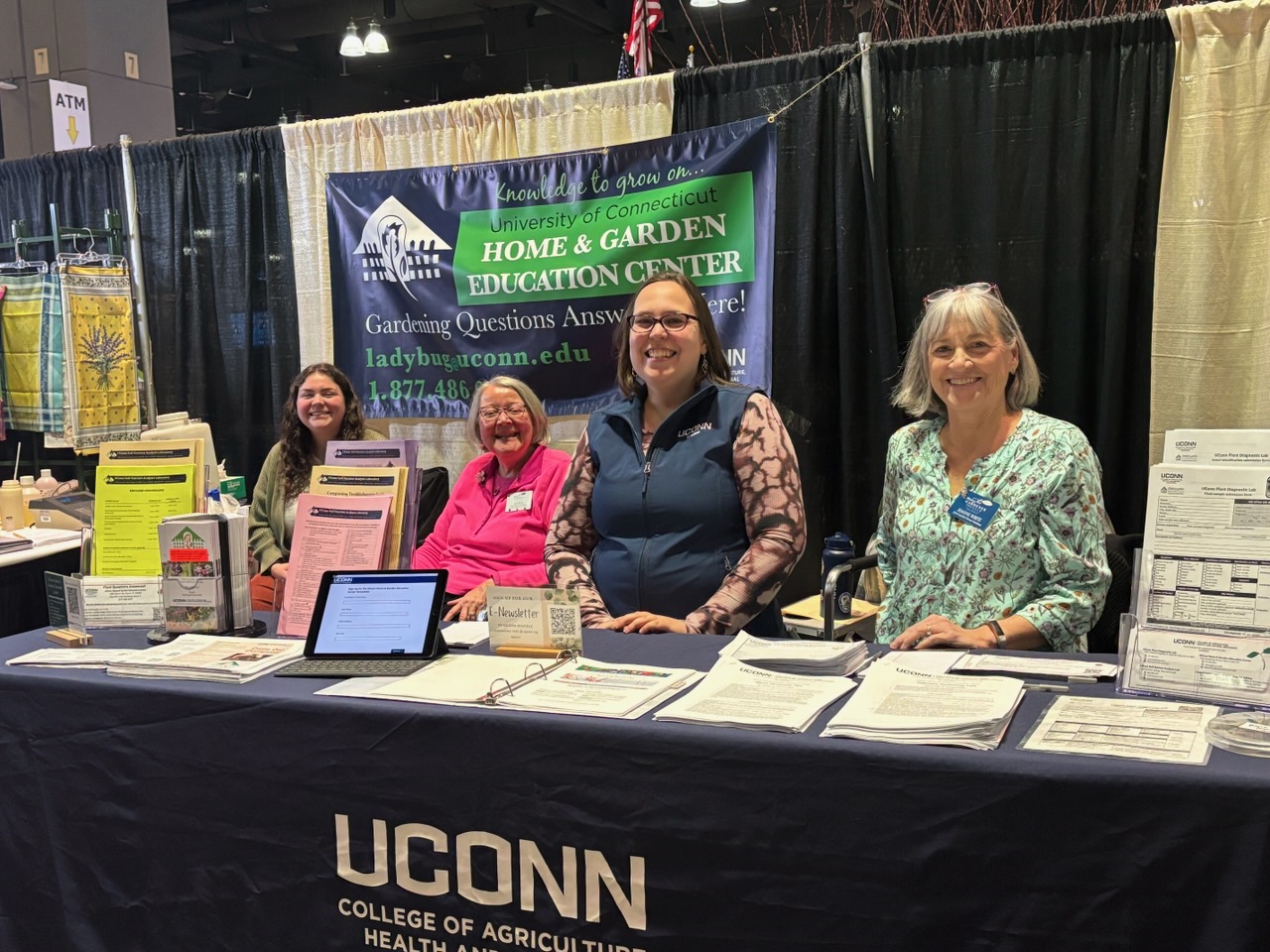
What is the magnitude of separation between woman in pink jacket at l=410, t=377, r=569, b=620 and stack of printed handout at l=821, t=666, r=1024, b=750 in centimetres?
171

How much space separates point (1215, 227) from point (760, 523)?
1.84 metres

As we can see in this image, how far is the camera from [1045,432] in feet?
6.97

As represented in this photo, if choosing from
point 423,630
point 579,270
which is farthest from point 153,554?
point 579,270

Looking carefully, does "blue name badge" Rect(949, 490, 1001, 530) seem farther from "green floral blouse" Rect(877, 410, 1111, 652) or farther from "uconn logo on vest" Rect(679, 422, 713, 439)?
"uconn logo on vest" Rect(679, 422, 713, 439)

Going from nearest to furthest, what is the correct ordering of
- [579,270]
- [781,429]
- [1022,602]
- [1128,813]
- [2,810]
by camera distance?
[1128,813], [2,810], [1022,602], [781,429], [579,270]

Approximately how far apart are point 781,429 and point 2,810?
5.36 ft

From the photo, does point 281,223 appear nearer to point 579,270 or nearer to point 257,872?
point 579,270

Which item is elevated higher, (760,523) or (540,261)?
(540,261)

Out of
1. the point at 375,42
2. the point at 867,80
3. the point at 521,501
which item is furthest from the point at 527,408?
the point at 375,42

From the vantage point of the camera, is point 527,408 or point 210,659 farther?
point 527,408

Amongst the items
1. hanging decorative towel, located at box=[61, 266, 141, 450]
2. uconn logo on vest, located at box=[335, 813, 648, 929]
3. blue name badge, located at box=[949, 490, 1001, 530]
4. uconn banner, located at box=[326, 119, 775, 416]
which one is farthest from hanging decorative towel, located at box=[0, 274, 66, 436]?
blue name badge, located at box=[949, 490, 1001, 530]

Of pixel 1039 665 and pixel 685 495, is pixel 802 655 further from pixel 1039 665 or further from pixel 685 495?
pixel 685 495

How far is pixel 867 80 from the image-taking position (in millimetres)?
3492

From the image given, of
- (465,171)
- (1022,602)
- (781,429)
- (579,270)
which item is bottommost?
(1022,602)
